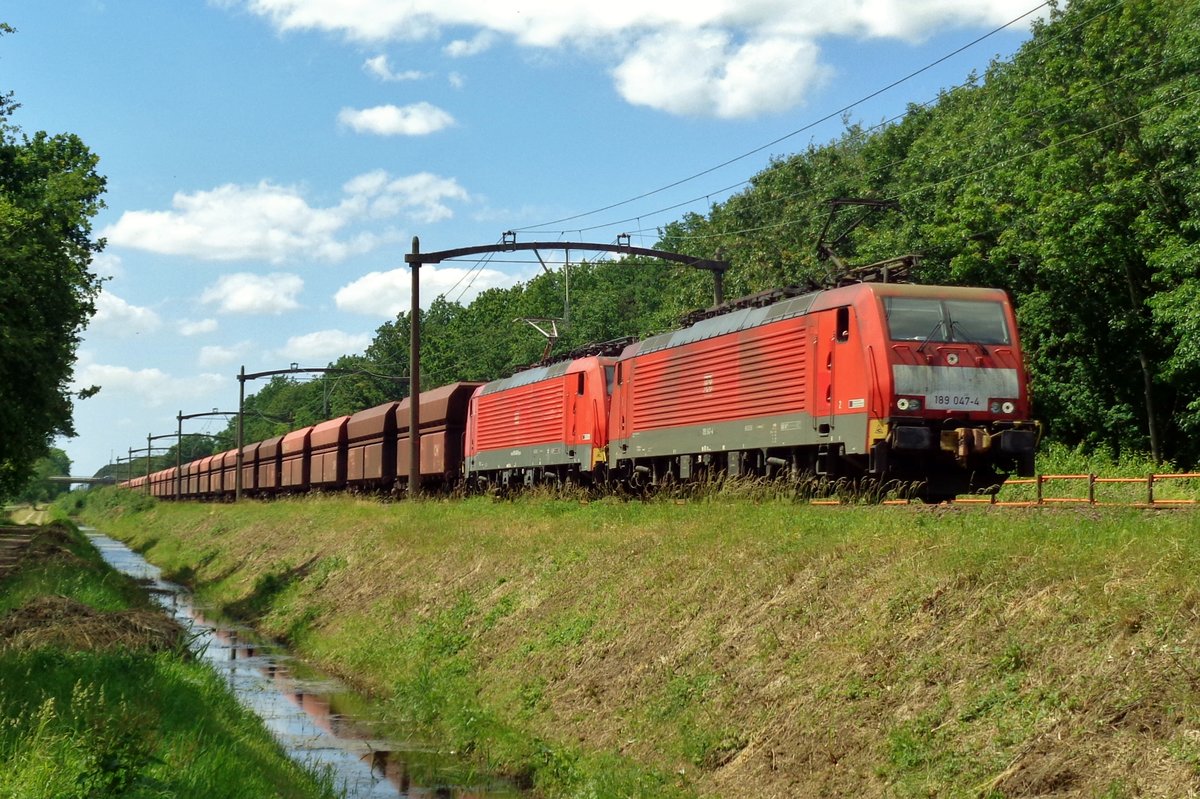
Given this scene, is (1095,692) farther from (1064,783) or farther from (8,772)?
(8,772)

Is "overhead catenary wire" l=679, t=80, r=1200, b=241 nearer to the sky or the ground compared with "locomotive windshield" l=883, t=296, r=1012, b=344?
nearer to the sky

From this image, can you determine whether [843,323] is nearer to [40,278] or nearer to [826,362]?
[826,362]

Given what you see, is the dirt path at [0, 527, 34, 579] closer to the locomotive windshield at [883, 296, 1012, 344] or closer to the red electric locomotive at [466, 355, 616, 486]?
the red electric locomotive at [466, 355, 616, 486]

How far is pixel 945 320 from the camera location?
19047 mm

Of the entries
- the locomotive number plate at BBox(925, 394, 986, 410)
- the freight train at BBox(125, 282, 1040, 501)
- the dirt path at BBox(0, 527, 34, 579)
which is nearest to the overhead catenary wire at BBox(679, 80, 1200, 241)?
the freight train at BBox(125, 282, 1040, 501)

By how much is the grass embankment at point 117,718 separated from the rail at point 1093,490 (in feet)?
46.8

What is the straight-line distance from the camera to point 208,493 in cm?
8906

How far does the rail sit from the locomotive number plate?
16.6 feet

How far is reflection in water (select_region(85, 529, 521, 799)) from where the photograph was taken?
13648 mm

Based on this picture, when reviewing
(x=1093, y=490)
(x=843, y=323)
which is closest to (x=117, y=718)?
(x=843, y=323)

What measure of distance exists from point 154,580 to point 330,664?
926 inches

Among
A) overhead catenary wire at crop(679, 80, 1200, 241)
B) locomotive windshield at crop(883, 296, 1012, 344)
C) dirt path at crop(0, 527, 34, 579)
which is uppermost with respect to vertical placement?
overhead catenary wire at crop(679, 80, 1200, 241)

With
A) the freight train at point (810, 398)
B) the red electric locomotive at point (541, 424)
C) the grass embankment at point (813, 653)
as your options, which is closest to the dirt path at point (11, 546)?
the red electric locomotive at point (541, 424)

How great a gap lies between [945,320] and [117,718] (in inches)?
519
